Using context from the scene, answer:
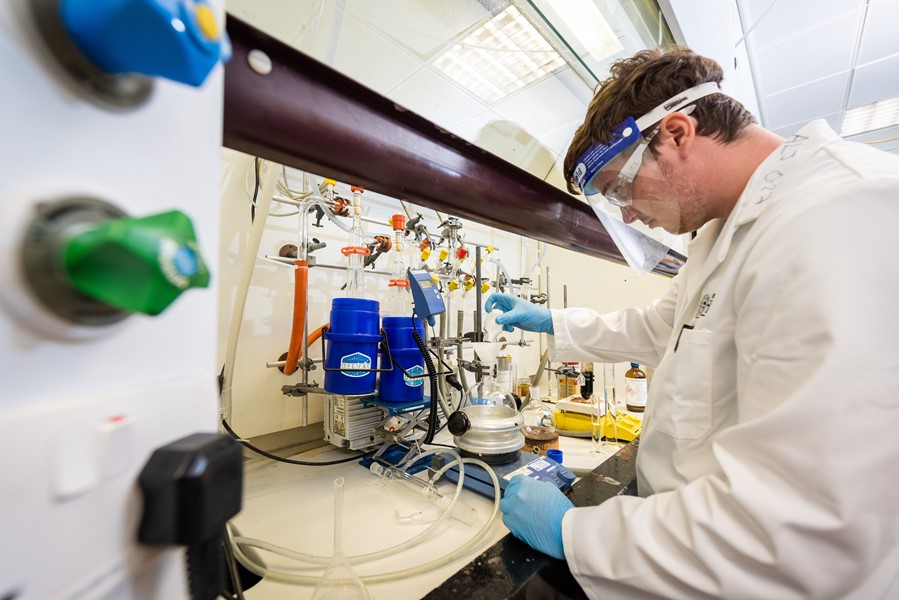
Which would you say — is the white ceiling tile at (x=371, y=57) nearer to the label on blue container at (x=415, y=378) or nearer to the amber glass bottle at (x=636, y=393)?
the label on blue container at (x=415, y=378)

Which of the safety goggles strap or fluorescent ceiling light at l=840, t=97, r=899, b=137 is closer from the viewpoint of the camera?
the safety goggles strap

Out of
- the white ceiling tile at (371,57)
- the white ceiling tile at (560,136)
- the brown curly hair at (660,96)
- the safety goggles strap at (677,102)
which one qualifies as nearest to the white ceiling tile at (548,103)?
the white ceiling tile at (560,136)

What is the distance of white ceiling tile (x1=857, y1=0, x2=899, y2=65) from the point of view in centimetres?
181

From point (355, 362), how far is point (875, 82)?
149 inches

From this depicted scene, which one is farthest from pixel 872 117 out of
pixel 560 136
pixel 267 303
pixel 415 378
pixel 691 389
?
pixel 267 303

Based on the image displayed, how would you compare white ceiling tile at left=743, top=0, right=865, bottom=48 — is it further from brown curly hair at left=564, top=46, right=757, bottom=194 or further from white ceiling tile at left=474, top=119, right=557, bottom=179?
brown curly hair at left=564, top=46, right=757, bottom=194

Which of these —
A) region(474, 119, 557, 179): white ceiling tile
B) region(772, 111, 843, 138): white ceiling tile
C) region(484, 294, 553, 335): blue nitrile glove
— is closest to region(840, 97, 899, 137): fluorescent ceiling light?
region(772, 111, 843, 138): white ceiling tile

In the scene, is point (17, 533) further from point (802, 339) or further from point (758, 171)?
point (758, 171)

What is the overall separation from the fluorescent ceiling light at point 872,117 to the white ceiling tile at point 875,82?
11 cm

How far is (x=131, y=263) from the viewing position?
6.8 inches

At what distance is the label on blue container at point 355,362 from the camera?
104 cm

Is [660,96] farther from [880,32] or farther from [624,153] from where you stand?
[880,32]

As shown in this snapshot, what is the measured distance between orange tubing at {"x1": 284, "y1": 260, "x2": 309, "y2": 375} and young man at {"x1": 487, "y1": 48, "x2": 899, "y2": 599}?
77cm

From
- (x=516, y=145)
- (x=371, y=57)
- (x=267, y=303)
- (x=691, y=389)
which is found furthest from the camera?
(x=516, y=145)
